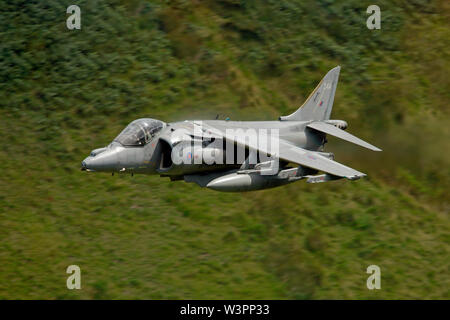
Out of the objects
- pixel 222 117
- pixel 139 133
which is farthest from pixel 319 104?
pixel 139 133

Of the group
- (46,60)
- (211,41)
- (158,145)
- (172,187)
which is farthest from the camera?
(211,41)

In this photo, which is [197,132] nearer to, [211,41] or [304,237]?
[304,237]

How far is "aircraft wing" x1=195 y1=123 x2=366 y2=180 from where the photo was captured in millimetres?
20094

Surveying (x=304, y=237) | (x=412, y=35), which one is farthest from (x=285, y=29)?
(x=304, y=237)

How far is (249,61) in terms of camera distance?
116 feet

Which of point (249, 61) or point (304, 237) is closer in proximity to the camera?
point (304, 237)

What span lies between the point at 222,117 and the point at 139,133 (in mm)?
9547

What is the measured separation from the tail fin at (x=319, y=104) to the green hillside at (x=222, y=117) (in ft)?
9.74

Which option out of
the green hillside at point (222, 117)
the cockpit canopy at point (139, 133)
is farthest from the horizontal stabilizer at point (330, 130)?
the cockpit canopy at point (139, 133)

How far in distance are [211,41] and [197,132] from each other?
14.7m

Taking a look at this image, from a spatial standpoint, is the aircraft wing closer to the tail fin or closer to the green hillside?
the tail fin

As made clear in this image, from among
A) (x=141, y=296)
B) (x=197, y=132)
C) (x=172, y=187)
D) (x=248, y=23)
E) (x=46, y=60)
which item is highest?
(x=248, y=23)

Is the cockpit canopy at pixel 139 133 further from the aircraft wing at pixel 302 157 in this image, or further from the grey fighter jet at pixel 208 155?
the aircraft wing at pixel 302 157

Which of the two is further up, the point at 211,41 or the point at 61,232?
the point at 211,41
